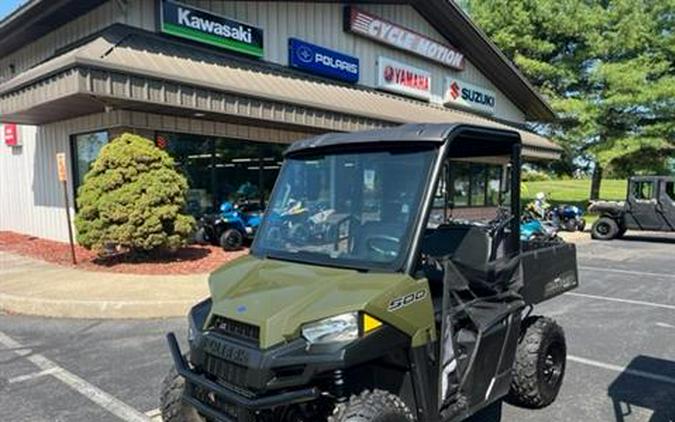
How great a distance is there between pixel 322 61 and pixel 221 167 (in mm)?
4204

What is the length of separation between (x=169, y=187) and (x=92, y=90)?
7.22 feet

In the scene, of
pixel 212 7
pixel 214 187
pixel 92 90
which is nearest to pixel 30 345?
pixel 92 90

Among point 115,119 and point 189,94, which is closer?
point 189,94

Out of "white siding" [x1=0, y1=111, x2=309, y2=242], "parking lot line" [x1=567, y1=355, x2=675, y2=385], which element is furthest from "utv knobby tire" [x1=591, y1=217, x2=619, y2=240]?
"parking lot line" [x1=567, y1=355, x2=675, y2=385]

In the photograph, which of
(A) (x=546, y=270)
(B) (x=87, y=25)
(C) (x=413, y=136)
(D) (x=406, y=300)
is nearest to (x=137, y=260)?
(B) (x=87, y=25)

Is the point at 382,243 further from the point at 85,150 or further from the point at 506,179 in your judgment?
the point at 85,150

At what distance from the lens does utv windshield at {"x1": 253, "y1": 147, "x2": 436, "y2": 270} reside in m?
3.09

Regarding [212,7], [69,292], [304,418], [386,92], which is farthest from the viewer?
[386,92]

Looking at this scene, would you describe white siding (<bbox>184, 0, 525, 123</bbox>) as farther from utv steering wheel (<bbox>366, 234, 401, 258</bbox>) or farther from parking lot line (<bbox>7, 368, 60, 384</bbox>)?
utv steering wheel (<bbox>366, 234, 401, 258</bbox>)

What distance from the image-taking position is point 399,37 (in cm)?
1709

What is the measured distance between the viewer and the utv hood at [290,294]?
103 inches

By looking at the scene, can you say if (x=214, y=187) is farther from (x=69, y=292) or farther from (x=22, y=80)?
(x=69, y=292)

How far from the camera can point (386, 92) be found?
664 inches

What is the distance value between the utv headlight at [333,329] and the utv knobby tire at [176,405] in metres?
1.03
